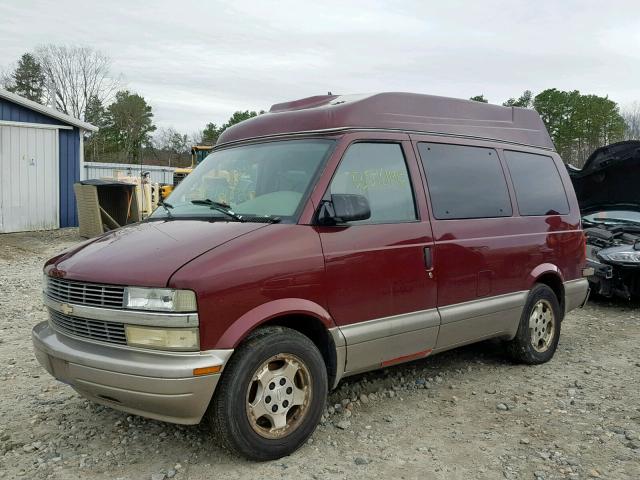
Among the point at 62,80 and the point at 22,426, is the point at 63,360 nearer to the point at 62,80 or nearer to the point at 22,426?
the point at 22,426

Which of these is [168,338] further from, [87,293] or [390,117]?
[390,117]

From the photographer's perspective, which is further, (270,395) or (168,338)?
(270,395)

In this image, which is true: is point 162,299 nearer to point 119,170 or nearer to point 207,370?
point 207,370

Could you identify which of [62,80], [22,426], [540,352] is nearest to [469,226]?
[540,352]

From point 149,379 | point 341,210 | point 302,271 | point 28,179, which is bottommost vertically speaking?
point 149,379

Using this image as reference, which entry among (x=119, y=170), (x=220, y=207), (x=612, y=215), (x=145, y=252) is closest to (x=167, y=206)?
(x=220, y=207)

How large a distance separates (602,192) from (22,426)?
9.06 meters

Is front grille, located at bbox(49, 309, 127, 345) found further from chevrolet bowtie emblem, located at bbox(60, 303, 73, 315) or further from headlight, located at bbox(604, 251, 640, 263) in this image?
headlight, located at bbox(604, 251, 640, 263)

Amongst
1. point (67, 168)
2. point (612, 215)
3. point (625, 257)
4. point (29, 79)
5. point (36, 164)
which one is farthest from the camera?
point (29, 79)

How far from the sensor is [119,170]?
28.7 meters

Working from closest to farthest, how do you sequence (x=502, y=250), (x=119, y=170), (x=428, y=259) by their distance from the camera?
(x=428, y=259)
(x=502, y=250)
(x=119, y=170)

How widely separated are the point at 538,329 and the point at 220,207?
3.34 meters

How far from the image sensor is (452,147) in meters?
4.68

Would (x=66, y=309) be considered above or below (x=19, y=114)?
below
